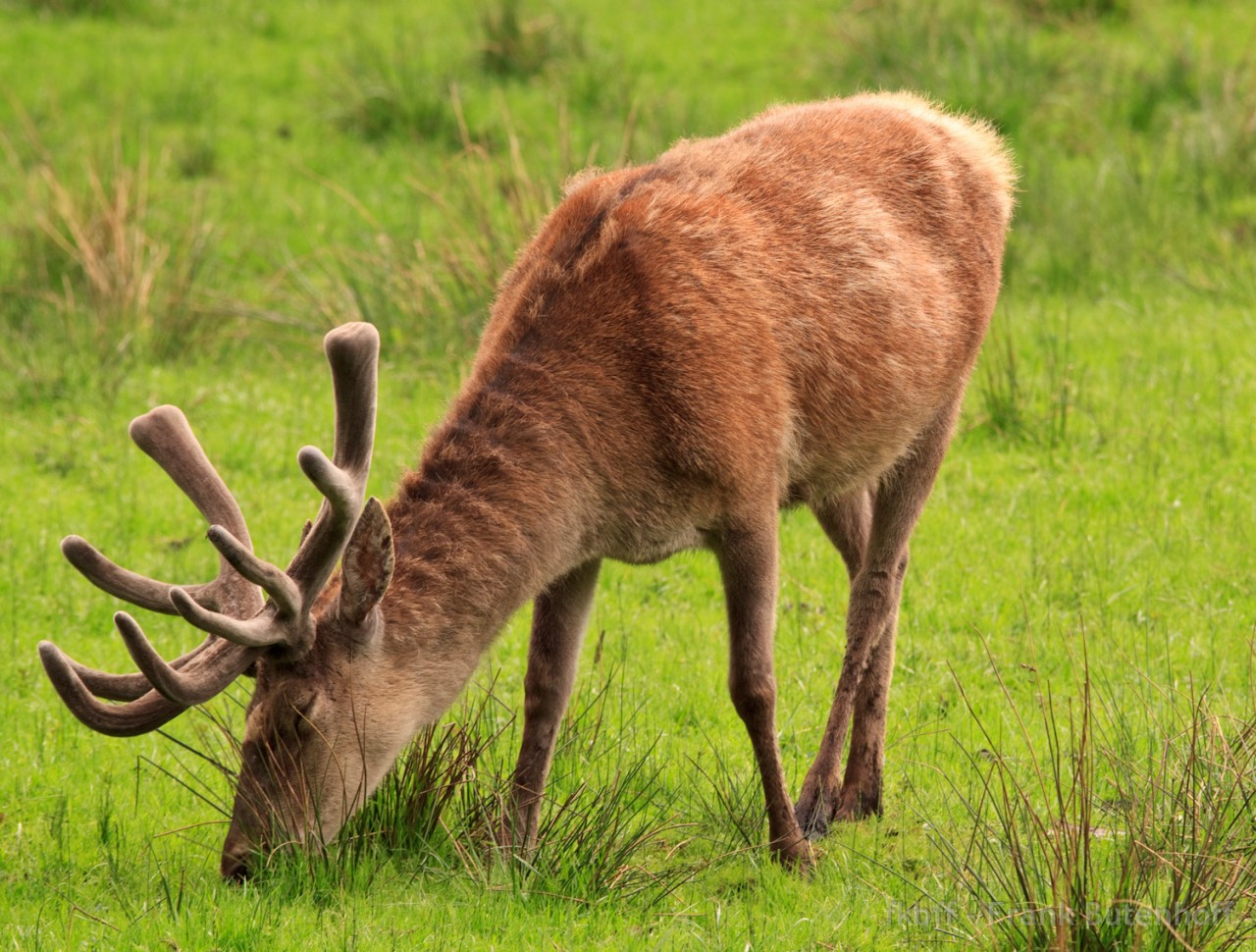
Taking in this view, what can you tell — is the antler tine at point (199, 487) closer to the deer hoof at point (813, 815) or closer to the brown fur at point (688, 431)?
the brown fur at point (688, 431)

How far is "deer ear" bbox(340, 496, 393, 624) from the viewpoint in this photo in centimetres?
448

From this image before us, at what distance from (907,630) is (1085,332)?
12.4ft

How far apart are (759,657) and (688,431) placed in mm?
773

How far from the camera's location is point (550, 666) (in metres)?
5.59

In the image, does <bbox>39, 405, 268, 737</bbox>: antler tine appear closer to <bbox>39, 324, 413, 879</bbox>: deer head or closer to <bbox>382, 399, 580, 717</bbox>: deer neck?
<bbox>39, 324, 413, 879</bbox>: deer head

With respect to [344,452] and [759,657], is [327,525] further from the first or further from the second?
[759,657]

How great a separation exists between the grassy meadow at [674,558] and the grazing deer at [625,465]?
1.05 ft

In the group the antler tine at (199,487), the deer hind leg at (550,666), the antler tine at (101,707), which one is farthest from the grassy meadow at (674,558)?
the antler tine at (199,487)

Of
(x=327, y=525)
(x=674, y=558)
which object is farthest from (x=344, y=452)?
(x=674, y=558)

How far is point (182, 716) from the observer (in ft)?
22.0

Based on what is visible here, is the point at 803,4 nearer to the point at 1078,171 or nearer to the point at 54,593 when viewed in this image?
the point at 1078,171

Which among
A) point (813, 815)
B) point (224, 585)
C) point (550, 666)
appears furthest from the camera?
point (813, 815)

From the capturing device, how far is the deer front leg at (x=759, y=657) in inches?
207

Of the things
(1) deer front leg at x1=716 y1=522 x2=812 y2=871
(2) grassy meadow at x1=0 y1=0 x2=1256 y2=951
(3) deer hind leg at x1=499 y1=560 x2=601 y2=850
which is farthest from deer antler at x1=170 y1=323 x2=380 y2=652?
(1) deer front leg at x1=716 y1=522 x2=812 y2=871
